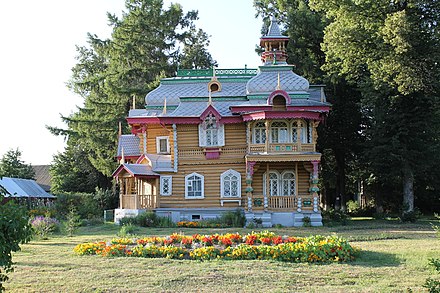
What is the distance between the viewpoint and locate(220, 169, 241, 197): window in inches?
1222

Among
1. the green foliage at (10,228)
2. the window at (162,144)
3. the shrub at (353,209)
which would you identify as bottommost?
the shrub at (353,209)

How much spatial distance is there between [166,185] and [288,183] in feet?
21.8

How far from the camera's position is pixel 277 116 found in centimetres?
2903

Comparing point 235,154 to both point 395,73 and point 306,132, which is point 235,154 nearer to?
point 306,132

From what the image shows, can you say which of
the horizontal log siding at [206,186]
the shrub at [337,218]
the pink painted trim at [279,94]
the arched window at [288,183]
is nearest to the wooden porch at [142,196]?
the horizontal log siding at [206,186]

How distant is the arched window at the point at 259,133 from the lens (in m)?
30.6

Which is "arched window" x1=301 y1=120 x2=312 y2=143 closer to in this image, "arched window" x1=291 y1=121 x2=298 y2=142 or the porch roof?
"arched window" x1=291 y1=121 x2=298 y2=142

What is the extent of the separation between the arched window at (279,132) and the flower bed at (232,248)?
1334 centimetres

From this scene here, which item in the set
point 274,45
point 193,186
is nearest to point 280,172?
point 193,186

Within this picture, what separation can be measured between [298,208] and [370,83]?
8.31m

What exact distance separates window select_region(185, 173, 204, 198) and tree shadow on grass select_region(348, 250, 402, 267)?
1591 cm

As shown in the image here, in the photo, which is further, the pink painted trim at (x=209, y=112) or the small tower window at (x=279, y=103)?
the pink painted trim at (x=209, y=112)

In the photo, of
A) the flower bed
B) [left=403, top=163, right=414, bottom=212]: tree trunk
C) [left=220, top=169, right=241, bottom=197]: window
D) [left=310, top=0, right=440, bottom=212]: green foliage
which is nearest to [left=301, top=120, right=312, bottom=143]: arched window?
[left=220, top=169, right=241, bottom=197]: window

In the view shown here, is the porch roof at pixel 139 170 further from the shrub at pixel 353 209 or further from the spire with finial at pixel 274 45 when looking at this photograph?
the shrub at pixel 353 209
